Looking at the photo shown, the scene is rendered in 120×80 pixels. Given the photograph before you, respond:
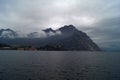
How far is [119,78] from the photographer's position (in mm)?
70188

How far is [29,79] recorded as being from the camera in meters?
65.7

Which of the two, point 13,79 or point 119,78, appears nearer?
point 13,79

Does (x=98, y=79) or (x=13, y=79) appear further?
(x=98, y=79)

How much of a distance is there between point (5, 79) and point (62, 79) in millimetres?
20136

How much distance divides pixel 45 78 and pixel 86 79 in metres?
15.2

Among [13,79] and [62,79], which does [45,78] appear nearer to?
[62,79]

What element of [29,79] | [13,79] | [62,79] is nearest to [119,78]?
[62,79]

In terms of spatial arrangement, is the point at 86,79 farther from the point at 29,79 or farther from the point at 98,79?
the point at 29,79

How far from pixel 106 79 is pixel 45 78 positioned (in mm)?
22660

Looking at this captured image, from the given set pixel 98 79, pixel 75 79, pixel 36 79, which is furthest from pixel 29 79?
pixel 98 79

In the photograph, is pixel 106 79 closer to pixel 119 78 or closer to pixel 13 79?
pixel 119 78

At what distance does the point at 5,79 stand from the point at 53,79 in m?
16.8

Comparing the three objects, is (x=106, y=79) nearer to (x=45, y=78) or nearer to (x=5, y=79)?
(x=45, y=78)

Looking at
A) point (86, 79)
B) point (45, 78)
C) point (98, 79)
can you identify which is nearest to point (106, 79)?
point (98, 79)
